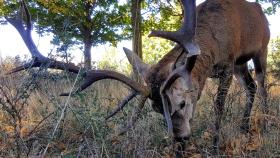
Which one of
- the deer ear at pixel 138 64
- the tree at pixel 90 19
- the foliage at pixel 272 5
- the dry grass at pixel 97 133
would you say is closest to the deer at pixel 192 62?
the deer ear at pixel 138 64

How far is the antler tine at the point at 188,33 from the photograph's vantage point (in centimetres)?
505

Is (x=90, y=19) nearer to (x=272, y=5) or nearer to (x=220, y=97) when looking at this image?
(x=272, y=5)

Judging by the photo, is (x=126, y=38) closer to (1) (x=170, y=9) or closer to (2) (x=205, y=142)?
(1) (x=170, y=9)

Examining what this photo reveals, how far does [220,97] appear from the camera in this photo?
6121 millimetres

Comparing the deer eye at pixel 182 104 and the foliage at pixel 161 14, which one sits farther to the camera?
the foliage at pixel 161 14

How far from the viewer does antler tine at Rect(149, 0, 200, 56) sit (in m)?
5.05

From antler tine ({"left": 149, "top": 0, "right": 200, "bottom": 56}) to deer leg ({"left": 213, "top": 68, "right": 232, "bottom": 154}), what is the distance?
3.07ft

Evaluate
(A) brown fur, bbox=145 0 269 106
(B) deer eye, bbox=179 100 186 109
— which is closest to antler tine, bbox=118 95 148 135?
(A) brown fur, bbox=145 0 269 106

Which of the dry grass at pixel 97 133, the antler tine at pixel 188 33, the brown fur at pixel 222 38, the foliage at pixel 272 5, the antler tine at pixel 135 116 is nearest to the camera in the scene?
the dry grass at pixel 97 133

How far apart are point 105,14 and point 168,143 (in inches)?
632

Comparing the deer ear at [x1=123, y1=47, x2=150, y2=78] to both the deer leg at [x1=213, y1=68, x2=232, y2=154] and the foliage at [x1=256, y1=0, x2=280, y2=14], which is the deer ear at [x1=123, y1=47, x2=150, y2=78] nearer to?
the deer leg at [x1=213, y1=68, x2=232, y2=154]

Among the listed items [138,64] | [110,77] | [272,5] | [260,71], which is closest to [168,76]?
[110,77]

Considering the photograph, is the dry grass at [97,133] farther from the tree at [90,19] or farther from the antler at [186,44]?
the tree at [90,19]

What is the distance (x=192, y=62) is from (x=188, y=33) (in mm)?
314
